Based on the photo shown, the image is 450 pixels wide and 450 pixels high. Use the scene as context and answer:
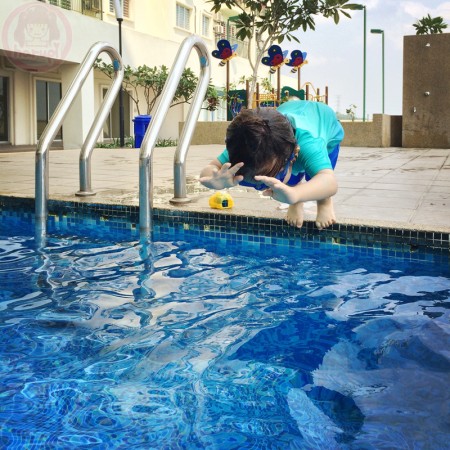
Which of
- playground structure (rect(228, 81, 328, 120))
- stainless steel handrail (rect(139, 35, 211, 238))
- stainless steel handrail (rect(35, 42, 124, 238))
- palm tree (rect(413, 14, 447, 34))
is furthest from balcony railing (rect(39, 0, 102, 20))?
stainless steel handrail (rect(139, 35, 211, 238))

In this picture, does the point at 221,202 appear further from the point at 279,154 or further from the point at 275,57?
the point at 275,57

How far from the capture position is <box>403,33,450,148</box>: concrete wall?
14.5 metres

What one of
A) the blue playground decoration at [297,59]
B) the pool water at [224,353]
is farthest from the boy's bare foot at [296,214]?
the blue playground decoration at [297,59]

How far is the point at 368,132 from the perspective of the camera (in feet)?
49.5

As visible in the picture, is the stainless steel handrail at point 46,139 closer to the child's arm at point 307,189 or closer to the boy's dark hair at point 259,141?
the child's arm at point 307,189

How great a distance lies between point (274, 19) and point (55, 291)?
1395 centimetres

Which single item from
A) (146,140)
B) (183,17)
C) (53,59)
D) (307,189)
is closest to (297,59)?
(53,59)

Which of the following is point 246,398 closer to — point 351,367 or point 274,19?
point 351,367

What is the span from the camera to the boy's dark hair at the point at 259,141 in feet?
7.11

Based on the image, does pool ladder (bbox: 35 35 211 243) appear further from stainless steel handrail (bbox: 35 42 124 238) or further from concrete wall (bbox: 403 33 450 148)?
concrete wall (bbox: 403 33 450 148)

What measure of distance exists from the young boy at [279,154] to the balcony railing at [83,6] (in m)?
14.2

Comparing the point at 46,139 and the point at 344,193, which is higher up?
the point at 46,139

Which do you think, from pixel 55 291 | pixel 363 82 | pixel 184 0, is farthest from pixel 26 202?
pixel 184 0

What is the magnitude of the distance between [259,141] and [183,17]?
25.4 meters
